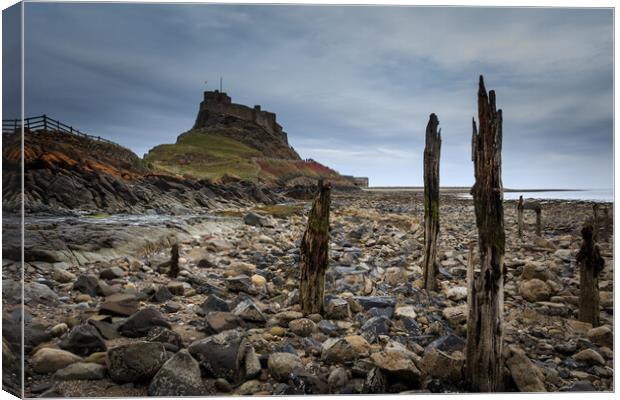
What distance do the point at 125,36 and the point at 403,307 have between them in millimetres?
5638

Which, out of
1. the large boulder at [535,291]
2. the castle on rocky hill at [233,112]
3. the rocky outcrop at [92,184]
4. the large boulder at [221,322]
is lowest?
the large boulder at [221,322]

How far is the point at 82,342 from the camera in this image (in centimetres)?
379

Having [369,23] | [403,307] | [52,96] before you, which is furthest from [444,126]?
[52,96]

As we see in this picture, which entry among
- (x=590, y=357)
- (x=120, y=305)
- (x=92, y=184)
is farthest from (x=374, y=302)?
(x=92, y=184)

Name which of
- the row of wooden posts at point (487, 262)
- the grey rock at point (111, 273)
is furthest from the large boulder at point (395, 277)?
the grey rock at point (111, 273)

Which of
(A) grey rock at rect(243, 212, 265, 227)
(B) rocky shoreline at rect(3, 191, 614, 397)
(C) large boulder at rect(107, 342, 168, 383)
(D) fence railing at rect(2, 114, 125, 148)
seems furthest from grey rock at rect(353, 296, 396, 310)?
(A) grey rock at rect(243, 212, 265, 227)

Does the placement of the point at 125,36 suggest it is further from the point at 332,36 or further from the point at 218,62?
the point at 332,36

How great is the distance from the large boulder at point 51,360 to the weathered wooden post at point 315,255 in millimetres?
2834

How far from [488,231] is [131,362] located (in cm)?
353

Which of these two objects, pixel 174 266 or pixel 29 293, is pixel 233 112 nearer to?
pixel 174 266

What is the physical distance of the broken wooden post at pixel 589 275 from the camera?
4.58 meters

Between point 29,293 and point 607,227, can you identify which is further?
point 607,227

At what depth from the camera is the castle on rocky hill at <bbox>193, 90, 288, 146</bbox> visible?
6.23 meters

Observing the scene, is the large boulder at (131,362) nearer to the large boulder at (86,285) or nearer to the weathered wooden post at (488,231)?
the large boulder at (86,285)
